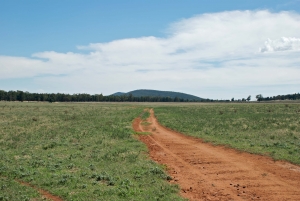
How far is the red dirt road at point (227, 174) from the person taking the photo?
9.55 m

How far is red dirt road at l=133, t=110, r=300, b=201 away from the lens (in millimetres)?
9555

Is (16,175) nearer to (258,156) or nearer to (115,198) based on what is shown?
(115,198)

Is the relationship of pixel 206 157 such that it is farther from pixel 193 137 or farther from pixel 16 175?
pixel 16 175

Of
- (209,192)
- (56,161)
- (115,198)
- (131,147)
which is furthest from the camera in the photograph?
(131,147)

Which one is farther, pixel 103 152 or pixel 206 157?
pixel 103 152

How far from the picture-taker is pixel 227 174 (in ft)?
38.8

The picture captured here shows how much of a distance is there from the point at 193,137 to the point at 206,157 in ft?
25.2

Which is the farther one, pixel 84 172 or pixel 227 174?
pixel 84 172

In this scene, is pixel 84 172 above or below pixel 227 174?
below

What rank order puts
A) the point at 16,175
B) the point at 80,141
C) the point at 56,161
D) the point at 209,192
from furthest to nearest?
the point at 80,141
the point at 56,161
the point at 16,175
the point at 209,192

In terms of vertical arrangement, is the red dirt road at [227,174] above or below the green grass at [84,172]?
above

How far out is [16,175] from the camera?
40.1ft

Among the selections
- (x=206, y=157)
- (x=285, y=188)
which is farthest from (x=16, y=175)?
(x=285, y=188)

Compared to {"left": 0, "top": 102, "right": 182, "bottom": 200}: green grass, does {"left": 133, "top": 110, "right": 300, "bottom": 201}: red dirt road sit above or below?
above
